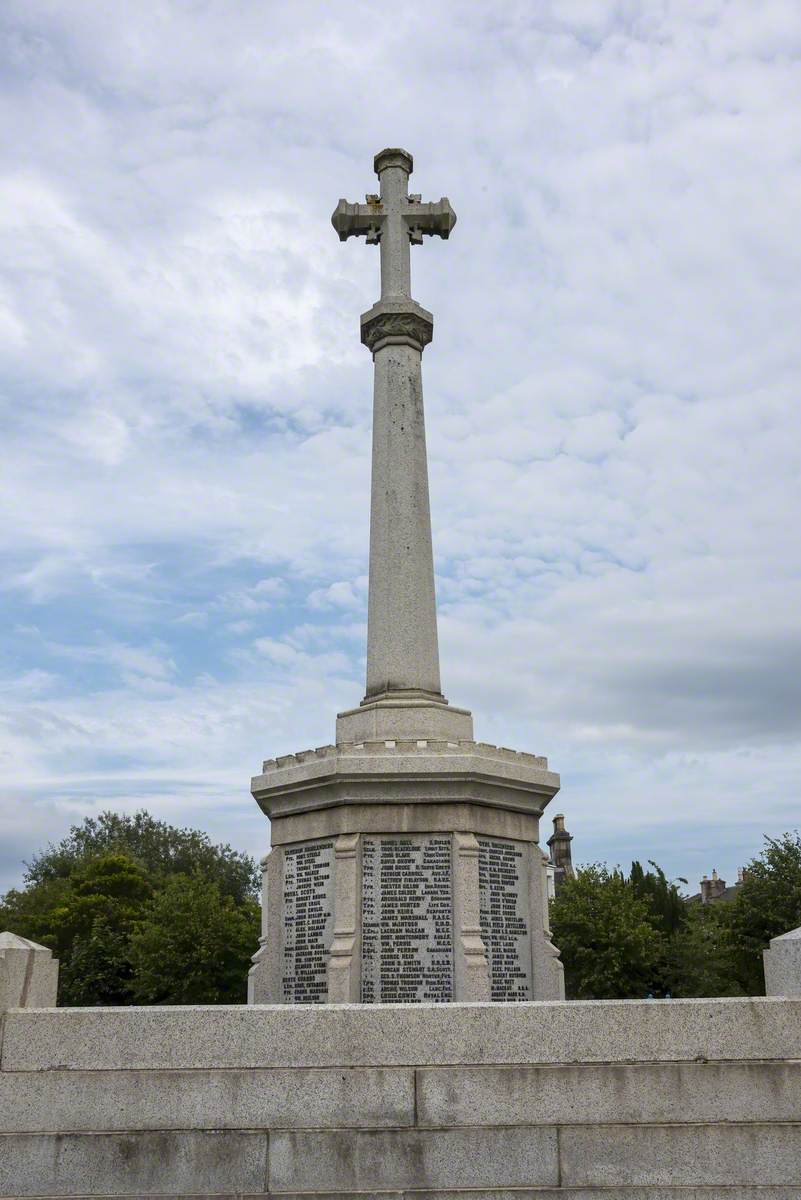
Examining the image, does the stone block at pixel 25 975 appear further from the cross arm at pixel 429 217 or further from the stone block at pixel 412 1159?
the cross arm at pixel 429 217

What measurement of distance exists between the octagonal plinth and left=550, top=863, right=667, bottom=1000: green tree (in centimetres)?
2543

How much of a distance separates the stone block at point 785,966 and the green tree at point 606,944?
2962cm

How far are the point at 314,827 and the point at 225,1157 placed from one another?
242 inches

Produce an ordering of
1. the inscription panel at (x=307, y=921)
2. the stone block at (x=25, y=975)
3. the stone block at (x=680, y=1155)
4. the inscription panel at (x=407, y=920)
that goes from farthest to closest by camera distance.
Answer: the inscription panel at (x=307, y=921) < the inscription panel at (x=407, y=920) < the stone block at (x=25, y=975) < the stone block at (x=680, y=1155)

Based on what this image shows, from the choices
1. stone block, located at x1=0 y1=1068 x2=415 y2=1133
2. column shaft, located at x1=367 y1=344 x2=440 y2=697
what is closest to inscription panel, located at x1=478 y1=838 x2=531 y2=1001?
column shaft, located at x1=367 y1=344 x2=440 y2=697

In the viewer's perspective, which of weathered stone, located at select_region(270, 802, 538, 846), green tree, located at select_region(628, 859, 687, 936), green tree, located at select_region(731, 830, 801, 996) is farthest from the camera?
green tree, located at select_region(628, 859, 687, 936)

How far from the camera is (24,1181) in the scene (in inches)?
337

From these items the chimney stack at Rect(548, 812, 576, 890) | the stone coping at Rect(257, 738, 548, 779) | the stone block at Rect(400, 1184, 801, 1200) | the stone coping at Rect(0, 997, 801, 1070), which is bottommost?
the stone block at Rect(400, 1184, 801, 1200)

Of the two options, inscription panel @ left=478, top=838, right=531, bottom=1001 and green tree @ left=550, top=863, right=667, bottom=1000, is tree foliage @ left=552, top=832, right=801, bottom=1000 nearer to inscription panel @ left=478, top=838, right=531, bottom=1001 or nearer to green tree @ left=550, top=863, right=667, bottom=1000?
green tree @ left=550, top=863, right=667, bottom=1000

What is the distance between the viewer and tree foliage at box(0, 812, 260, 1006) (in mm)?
37906

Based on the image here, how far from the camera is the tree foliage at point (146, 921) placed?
3791 centimetres

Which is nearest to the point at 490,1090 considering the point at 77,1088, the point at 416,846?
the point at 77,1088

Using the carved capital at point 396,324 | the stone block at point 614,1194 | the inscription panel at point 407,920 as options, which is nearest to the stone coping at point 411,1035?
the stone block at point 614,1194

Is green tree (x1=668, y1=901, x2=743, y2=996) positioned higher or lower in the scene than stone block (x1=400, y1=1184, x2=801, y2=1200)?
higher
